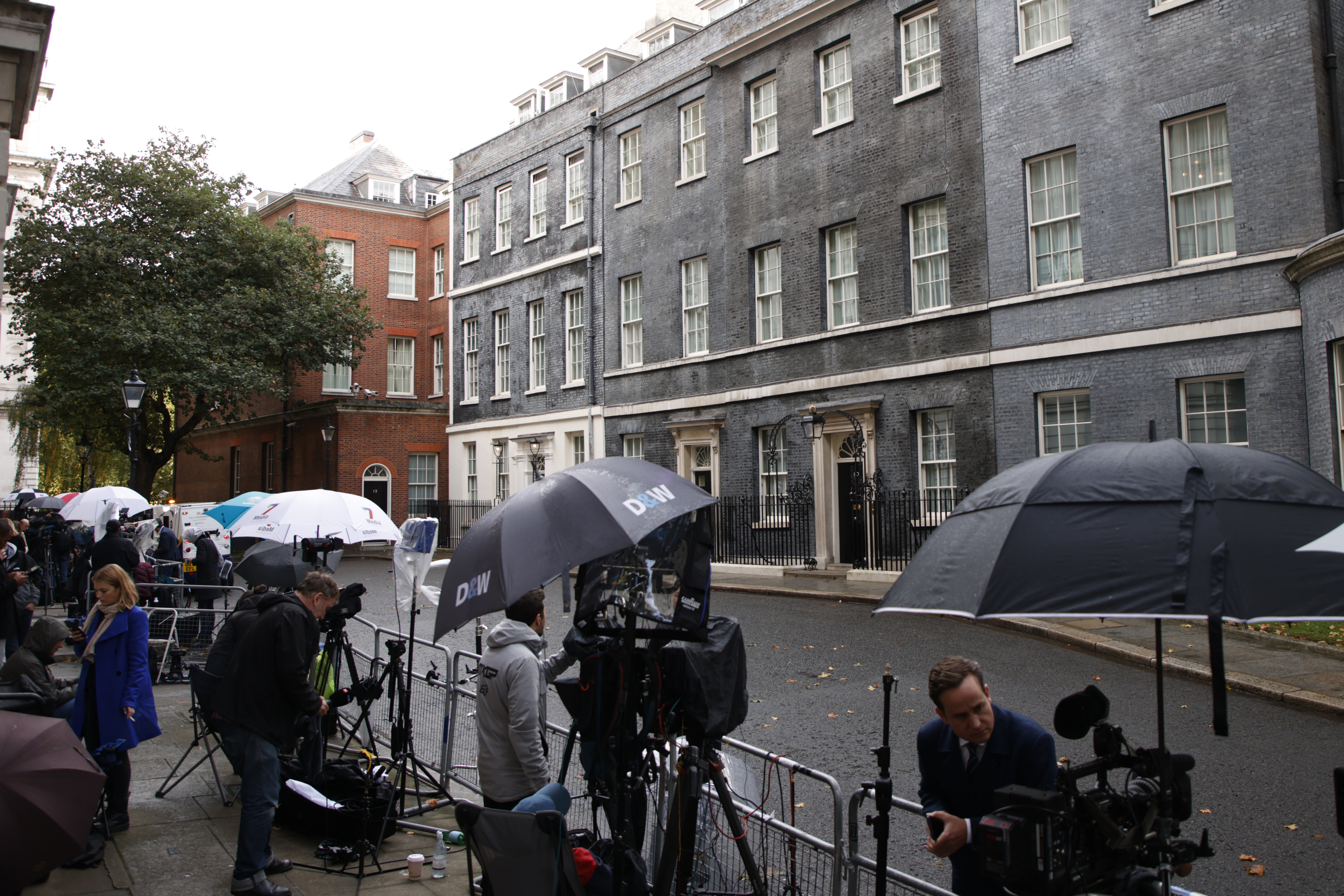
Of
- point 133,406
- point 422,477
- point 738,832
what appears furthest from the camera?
point 422,477

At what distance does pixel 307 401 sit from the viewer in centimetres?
3881

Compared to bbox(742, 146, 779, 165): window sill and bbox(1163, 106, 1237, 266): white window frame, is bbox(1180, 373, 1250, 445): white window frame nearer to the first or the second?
bbox(1163, 106, 1237, 266): white window frame

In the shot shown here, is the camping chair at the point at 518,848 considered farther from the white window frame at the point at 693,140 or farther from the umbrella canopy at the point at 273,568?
the white window frame at the point at 693,140

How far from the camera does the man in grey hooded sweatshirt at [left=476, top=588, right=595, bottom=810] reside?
489cm

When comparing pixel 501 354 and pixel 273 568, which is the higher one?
pixel 501 354

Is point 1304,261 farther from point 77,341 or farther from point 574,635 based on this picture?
point 77,341

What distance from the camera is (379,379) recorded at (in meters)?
39.3

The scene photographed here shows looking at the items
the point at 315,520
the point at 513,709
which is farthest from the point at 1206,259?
the point at 513,709

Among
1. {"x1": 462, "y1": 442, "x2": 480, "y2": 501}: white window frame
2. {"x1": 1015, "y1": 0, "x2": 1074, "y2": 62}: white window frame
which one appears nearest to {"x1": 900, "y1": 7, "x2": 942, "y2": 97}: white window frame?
{"x1": 1015, "y1": 0, "x2": 1074, "y2": 62}: white window frame

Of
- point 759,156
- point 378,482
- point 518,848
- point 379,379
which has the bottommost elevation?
point 518,848

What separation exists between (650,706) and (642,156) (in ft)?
83.7

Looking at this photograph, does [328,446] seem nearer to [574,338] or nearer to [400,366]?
[400,366]

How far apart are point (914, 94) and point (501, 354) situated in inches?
700

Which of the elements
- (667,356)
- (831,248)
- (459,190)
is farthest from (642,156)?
(459,190)
